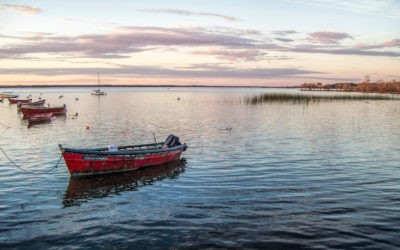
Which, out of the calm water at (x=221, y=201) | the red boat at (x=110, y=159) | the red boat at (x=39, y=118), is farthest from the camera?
the red boat at (x=39, y=118)

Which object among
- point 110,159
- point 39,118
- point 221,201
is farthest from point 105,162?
point 39,118

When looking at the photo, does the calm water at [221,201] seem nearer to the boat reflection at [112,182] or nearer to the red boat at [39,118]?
the boat reflection at [112,182]

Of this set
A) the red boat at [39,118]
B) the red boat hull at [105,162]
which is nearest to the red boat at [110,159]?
the red boat hull at [105,162]

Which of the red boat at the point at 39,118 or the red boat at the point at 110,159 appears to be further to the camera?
the red boat at the point at 39,118

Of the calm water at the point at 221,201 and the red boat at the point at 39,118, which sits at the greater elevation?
the red boat at the point at 39,118

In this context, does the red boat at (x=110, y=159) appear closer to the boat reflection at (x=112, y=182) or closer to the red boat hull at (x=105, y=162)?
the red boat hull at (x=105, y=162)

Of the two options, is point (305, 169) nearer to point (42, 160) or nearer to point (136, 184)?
point (136, 184)

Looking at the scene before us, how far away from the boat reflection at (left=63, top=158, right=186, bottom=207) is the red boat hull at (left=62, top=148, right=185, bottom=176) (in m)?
0.31

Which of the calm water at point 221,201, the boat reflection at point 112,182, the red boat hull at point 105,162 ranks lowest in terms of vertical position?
the boat reflection at point 112,182

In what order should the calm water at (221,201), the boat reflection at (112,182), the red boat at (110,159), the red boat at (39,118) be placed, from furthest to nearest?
the red boat at (39,118) < the red boat at (110,159) < the boat reflection at (112,182) < the calm water at (221,201)

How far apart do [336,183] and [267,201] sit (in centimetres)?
473

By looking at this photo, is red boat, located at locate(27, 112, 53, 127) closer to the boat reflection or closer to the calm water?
the calm water

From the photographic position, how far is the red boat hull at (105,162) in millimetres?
19672

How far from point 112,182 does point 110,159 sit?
6.10 feet
